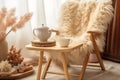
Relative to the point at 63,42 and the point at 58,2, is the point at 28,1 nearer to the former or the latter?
the point at 58,2

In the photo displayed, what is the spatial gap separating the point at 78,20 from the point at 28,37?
0.84 m

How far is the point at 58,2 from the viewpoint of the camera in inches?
148

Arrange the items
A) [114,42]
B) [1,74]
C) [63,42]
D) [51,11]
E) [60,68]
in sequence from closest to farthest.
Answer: [63,42] → [1,74] → [60,68] → [114,42] → [51,11]

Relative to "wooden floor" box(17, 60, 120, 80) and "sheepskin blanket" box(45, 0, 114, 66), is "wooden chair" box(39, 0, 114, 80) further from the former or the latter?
"wooden floor" box(17, 60, 120, 80)

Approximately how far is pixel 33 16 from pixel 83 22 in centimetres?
85

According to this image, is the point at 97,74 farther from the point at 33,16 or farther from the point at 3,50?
the point at 33,16

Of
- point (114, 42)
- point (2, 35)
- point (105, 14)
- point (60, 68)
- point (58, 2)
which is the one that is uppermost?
point (58, 2)

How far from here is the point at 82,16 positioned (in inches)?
124

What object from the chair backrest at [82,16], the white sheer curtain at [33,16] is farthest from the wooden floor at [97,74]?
the white sheer curtain at [33,16]

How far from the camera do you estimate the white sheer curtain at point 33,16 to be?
3320 mm

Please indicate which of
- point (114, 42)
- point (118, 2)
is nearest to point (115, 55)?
point (114, 42)

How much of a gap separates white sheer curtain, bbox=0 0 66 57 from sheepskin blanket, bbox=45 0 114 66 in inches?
19.3

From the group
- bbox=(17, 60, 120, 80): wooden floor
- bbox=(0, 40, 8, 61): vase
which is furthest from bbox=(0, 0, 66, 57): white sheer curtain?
bbox=(17, 60, 120, 80): wooden floor

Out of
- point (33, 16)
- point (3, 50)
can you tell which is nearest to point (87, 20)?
point (33, 16)
